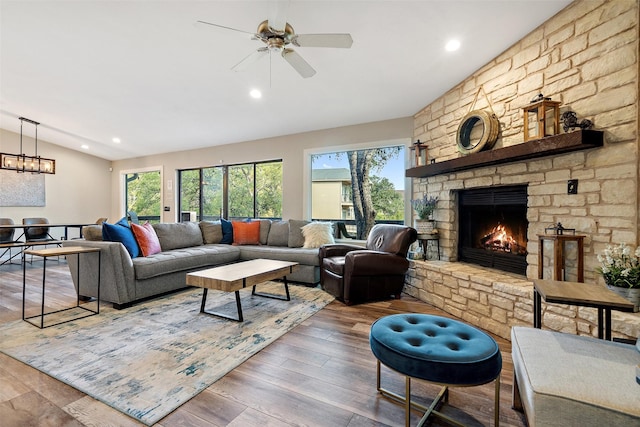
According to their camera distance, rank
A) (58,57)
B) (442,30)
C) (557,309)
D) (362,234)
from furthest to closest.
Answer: (362,234) < (58,57) < (442,30) < (557,309)

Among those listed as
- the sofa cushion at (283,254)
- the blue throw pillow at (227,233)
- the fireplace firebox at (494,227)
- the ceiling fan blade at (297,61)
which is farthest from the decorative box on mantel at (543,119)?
the blue throw pillow at (227,233)

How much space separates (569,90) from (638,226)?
1159mm

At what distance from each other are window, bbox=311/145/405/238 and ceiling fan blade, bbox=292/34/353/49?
271 centimetres

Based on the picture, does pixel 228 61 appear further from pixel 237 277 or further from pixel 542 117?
pixel 542 117

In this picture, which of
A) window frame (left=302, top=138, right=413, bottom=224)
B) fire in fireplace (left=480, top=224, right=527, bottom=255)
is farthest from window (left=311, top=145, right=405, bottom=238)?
fire in fireplace (left=480, top=224, right=527, bottom=255)

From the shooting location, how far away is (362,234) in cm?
526

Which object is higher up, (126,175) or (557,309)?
(126,175)

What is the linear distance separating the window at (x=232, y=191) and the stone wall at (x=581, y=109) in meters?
3.91

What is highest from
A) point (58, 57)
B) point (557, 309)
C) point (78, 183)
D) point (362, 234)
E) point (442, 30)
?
point (58, 57)

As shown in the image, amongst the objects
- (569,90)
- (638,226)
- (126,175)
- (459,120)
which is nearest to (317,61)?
(459,120)

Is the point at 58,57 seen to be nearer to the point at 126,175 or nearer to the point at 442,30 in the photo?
the point at 442,30

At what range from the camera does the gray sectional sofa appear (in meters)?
3.28

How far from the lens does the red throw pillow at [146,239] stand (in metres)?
3.86

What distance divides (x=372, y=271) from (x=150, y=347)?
7.64ft
